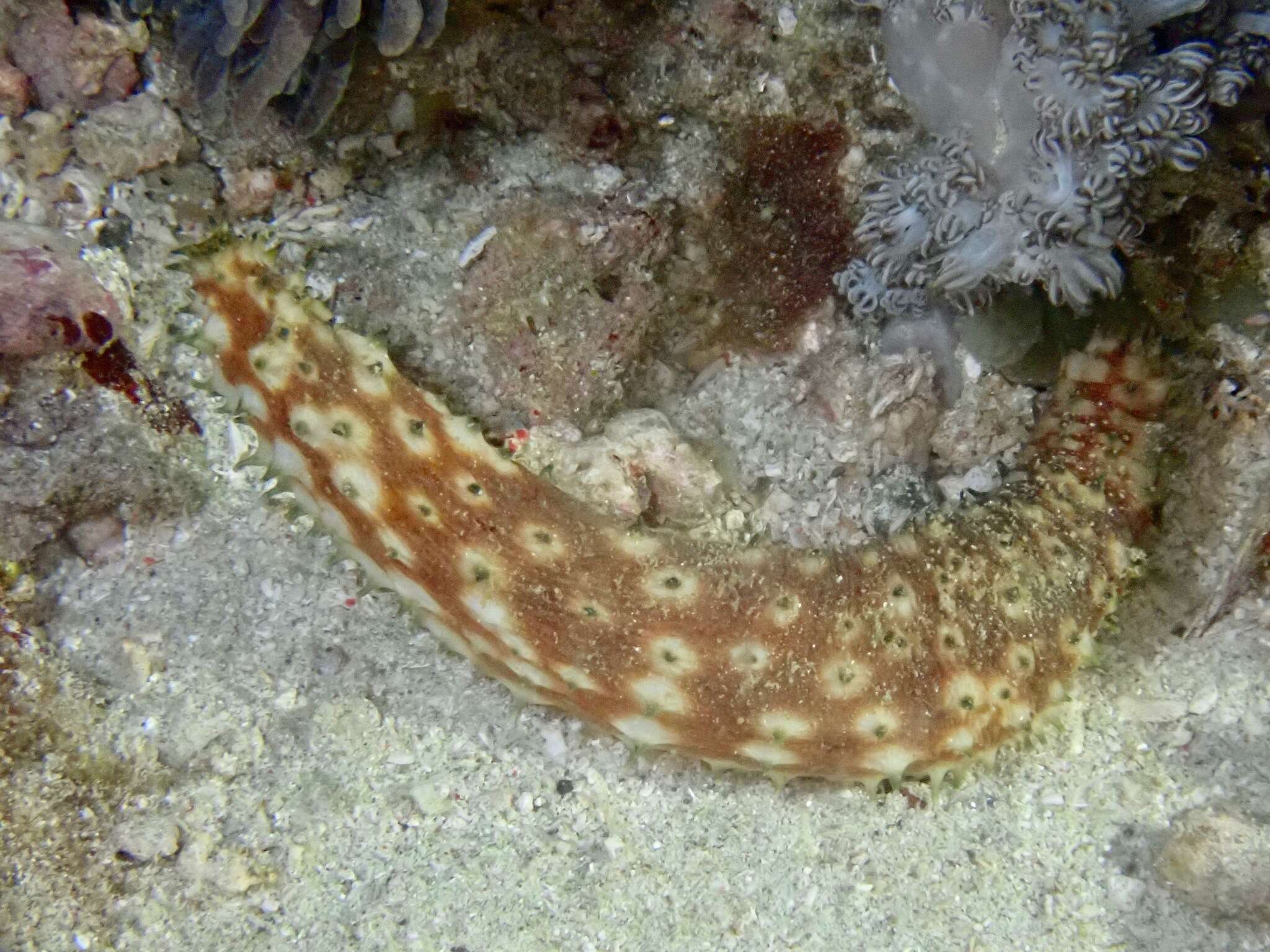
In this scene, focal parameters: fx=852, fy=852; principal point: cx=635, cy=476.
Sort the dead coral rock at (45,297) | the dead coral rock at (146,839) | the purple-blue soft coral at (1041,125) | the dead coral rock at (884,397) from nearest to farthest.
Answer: the purple-blue soft coral at (1041,125), the dead coral rock at (45,297), the dead coral rock at (146,839), the dead coral rock at (884,397)

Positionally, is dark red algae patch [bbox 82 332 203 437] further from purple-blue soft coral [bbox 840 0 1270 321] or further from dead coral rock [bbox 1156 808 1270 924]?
dead coral rock [bbox 1156 808 1270 924]

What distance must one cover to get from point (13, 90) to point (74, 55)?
18 cm

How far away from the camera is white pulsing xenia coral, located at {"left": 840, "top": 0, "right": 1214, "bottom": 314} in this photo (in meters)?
1.88

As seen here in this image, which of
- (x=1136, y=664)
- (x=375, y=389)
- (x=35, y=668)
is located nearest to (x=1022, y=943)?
(x=1136, y=664)

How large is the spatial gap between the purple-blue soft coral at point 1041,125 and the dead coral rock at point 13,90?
230 cm

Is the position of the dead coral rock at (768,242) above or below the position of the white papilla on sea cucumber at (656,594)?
above

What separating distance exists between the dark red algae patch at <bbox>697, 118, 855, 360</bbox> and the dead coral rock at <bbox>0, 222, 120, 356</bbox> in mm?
1762

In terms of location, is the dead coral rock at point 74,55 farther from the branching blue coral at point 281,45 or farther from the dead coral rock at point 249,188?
the dead coral rock at point 249,188

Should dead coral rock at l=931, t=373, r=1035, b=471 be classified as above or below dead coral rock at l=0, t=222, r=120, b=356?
above

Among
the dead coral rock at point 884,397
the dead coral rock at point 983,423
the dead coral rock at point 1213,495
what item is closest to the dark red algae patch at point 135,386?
the dead coral rock at point 884,397

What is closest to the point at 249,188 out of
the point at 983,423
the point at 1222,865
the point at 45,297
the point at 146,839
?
the point at 45,297

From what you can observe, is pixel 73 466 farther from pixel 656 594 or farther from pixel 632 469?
pixel 656 594

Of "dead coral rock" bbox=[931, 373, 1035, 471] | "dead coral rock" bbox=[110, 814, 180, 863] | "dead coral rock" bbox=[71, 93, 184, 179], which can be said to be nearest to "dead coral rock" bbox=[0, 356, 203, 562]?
"dead coral rock" bbox=[71, 93, 184, 179]

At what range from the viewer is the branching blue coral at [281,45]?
80.3 inches
